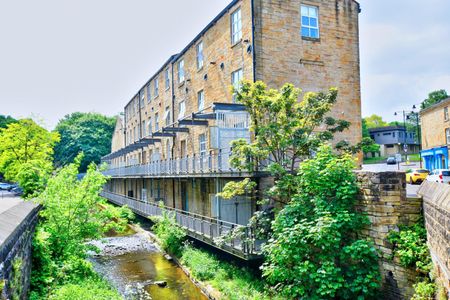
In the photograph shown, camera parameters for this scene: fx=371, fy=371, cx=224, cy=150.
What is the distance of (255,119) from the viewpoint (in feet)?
44.8

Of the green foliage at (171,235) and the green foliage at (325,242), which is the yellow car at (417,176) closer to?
the green foliage at (171,235)

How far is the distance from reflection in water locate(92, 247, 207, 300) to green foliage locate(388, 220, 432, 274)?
7418 mm

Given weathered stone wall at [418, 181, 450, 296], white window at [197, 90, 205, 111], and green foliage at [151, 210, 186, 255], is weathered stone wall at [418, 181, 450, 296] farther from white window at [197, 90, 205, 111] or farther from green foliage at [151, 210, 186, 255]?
white window at [197, 90, 205, 111]

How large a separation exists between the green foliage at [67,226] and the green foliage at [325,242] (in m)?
6.83

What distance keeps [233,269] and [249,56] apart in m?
9.45

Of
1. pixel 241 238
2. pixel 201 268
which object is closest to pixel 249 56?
pixel 241 238

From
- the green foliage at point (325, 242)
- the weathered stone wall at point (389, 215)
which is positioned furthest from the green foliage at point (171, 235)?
the weathered stone wall at point (389, 215)

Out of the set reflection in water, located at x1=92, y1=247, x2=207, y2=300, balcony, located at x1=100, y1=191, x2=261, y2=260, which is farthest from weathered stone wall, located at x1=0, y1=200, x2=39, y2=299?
balcony, located at x1=100, y1=191, x2=261, y2=260

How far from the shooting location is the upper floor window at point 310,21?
726 inches

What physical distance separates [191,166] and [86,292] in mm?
9247

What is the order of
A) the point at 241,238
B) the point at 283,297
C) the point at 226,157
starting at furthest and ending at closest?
the point at 226,157 → the point at 241,238 → the point at 283,297

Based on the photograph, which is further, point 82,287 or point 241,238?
point 241,238

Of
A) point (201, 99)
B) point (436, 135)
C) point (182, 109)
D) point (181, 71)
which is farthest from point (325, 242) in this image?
point (436, 135)

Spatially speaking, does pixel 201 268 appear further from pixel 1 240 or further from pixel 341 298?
pixel 1 240
